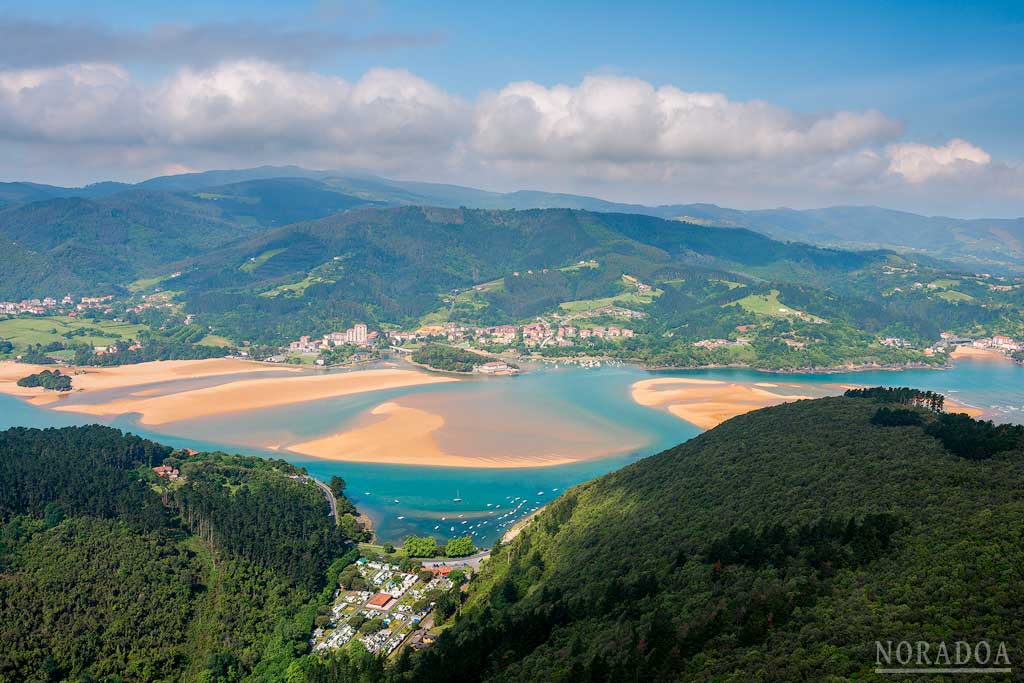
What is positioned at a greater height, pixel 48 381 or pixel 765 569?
pixel 765 569

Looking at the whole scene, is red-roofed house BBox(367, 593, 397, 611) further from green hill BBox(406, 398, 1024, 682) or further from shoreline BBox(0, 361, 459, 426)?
shoreline BBox(0, 361, 459, 426)

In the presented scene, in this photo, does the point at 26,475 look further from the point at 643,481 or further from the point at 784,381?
the point at 784,381

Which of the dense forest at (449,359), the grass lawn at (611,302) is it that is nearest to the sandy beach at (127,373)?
the dense forest at (449,359)

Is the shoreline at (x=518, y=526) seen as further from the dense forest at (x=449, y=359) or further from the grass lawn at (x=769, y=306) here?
the grass lawn at (x=769, y=306)

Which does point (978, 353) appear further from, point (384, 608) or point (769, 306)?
point (384, 608)

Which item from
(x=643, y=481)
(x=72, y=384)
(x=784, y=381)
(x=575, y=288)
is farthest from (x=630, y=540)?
(x=575, y=288)

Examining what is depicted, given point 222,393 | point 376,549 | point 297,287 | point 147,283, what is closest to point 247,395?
point 222,393
